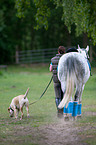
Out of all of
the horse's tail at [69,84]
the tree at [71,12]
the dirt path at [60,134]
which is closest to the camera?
the dirt path at [60,134]

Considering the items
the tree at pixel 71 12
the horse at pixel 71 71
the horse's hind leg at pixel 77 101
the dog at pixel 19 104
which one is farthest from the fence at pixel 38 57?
the horse at pixel 71 71

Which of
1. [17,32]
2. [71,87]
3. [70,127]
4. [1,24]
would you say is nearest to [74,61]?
[71,87]

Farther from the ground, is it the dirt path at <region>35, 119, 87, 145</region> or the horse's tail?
the horse's tail

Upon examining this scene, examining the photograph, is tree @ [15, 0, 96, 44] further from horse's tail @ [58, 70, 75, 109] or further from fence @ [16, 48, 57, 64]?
fence @ [16, 48, 57, 64]

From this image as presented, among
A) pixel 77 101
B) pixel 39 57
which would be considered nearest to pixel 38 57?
pixel 39 57

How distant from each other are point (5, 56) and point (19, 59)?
1.49m

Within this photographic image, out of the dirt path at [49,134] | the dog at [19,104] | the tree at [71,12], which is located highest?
the tree at [71,12]

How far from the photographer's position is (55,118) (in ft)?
22.7

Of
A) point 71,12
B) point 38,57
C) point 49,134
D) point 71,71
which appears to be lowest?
point 38,57

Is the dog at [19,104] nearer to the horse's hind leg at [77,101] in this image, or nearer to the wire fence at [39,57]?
the horse's hind leg at [77,101]

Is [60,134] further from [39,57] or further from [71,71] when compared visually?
[39,57]

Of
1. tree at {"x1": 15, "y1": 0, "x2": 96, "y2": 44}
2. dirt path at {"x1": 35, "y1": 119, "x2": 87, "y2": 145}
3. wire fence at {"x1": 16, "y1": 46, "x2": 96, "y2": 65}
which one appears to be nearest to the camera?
dirt path at {"x1": 35, "y1": 119, "x2": 87, "y2": 145}

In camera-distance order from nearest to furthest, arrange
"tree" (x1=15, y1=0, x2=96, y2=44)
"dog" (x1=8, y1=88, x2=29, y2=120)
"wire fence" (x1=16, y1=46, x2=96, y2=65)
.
Answer: "tree" (x1=15, y1=0, x2=96, y2=44) → "dog" (x1=8, y1=88, x2=29, y2=120) → "wire fence" (x1=16, y1=46, x2=96, y2=65)

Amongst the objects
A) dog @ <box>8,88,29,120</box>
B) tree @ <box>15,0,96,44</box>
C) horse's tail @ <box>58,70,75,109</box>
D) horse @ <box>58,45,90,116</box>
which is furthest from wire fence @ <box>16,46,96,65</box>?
horse's tail @ <box>58,70,75,109</box>
